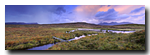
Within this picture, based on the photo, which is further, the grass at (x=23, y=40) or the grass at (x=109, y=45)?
the grass at (x=23, y=40)

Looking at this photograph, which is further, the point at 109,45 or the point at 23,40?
the point at 23,40

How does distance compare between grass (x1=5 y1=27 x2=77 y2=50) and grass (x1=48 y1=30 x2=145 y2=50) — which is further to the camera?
grass (x1=5 y1=27 x2=77 y2=50)

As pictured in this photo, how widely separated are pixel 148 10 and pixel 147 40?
13.4 ft
